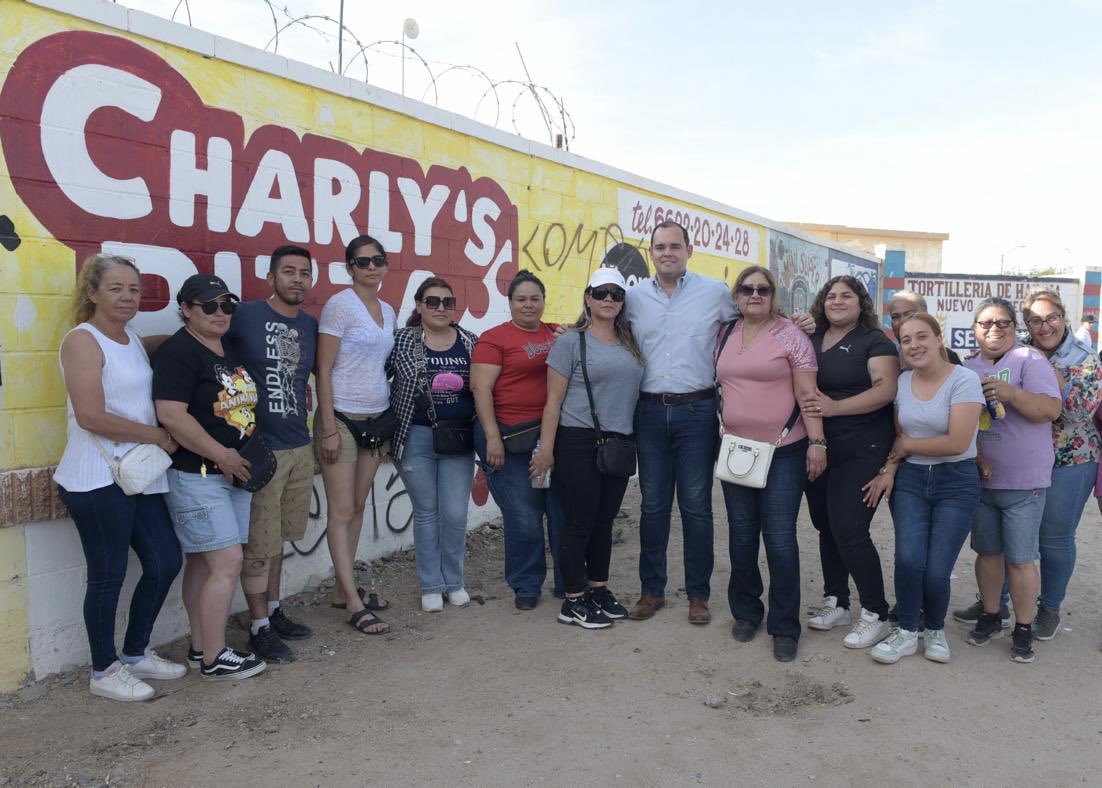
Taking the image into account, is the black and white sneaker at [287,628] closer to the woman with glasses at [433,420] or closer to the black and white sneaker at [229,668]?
the black and white sneaker at [229,668]

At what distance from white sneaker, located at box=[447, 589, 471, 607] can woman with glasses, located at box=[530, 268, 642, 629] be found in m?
0.70

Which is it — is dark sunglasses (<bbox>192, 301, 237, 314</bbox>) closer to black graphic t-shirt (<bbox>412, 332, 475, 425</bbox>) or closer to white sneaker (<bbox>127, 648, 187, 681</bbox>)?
black graphic t-shirt (<bbox>412, 332, 475, 425</bbox>)

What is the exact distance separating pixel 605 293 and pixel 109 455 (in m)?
2.33

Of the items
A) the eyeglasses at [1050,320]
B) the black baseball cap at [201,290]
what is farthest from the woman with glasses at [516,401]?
the eyeglasses at [1050,320]

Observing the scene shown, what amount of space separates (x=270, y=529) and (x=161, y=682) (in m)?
0.80

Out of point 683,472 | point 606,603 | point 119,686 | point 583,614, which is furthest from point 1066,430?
point 119,686

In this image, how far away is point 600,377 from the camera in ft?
13.6

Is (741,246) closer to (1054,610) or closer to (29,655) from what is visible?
(1054,610)

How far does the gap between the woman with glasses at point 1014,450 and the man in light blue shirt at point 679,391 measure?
49.7 inches

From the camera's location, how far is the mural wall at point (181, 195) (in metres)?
3.55

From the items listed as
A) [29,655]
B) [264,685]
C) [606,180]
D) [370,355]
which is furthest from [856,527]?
[606,180]

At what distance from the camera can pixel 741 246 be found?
10.5m

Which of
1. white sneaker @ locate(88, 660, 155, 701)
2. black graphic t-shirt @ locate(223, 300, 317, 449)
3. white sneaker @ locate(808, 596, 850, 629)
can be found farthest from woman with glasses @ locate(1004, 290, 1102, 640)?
white sneaker @ locate(88, 660, 155, 701)

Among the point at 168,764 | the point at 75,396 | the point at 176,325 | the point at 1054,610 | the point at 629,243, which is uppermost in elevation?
the point at 629,243
